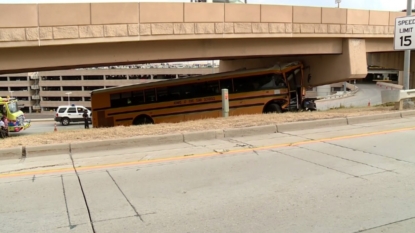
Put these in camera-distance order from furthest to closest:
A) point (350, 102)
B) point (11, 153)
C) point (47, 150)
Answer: point (350, 102)
point (47, 150)
point (11, 153)

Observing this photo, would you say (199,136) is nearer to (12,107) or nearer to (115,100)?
(115,100)

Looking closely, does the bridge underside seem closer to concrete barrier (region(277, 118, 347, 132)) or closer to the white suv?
concrete barrier (region(277, 118, 347, 132))

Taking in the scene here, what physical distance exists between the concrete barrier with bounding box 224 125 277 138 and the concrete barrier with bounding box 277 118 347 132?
277 mm

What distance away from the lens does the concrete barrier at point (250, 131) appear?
9.19 meters

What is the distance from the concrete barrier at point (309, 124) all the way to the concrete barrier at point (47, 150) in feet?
18.9

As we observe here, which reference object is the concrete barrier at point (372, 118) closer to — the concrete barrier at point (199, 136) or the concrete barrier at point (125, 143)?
the concrete barrier at point (199, 136)

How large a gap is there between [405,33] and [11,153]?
13828 mm

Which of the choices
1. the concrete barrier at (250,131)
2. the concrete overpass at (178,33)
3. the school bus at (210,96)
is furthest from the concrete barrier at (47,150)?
the school bus at (210,96)

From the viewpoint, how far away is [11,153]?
23.9 ft

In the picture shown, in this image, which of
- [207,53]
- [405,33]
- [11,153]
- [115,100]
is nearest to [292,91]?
[207,53]

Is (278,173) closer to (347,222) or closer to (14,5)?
(347,222)

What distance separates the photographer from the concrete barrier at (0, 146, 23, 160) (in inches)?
285

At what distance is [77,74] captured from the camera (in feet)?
307

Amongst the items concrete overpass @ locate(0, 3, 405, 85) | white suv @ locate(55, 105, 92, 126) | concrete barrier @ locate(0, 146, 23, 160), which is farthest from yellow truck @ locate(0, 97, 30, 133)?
concrete barrier @ locate(0, 146, 23, 160)
